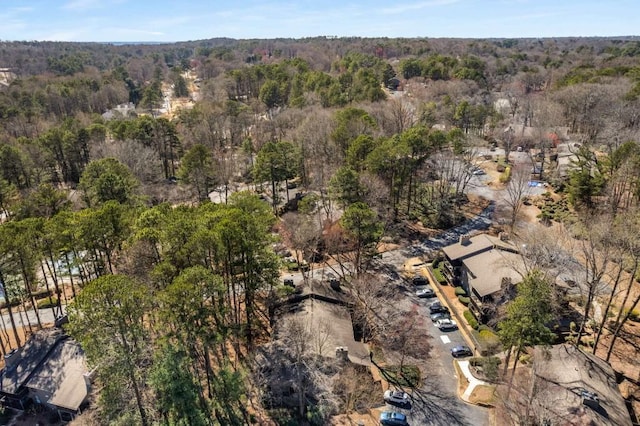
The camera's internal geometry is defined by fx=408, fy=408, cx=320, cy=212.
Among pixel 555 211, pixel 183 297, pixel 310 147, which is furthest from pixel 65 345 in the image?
pixel 555 211

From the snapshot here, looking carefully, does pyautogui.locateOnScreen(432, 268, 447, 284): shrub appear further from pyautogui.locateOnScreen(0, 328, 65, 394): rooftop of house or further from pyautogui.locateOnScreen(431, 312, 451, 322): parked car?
pyautogui.locateOnScreen(0, 328, 65, 394): rooftop of house

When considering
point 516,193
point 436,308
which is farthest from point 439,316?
point 516,193

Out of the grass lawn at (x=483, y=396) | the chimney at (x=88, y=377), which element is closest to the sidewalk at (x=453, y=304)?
the grass lawn at (x=483, y=396)

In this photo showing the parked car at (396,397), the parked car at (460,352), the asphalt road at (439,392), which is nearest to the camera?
the asphalt road at (439,392)

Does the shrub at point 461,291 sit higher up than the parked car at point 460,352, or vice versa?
the shrub at point 461,291

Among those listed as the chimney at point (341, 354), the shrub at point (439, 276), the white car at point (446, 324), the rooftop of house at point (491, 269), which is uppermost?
the rooftop of house at point (491, 269)

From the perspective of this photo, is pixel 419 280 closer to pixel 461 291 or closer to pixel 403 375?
pixel 461 291

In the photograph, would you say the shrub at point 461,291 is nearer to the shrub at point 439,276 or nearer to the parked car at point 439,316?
the shrub at point 439,276

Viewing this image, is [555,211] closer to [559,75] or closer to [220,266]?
[220,266]
